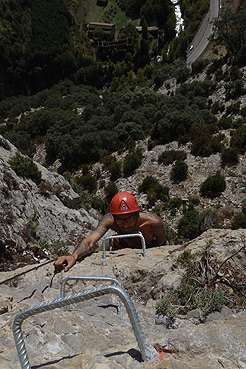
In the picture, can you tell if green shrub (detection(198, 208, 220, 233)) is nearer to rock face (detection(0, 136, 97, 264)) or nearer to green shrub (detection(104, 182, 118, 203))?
green shrub (detection(104, 182, 118, 203))

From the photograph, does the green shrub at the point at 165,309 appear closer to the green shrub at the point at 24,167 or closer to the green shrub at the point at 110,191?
the green shrub at the point at 24,167

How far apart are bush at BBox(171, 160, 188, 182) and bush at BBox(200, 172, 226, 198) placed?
5.95 ft

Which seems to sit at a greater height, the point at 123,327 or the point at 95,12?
the point at 95,12

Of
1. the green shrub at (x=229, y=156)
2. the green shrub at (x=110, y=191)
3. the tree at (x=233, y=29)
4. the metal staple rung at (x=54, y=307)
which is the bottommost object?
the green shrub at (x=110, y=191)

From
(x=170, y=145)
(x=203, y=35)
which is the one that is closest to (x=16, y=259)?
(x=170, y=145)

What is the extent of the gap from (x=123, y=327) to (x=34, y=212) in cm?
564

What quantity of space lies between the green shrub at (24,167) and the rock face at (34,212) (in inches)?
7.0

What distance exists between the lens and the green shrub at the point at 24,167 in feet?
27.5

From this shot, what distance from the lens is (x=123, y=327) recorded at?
2.55 meters

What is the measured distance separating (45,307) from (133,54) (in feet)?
221

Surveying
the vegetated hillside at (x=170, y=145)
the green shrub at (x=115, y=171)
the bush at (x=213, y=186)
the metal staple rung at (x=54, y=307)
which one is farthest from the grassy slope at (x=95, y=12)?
the metal staple rung at (x=54, y=307)

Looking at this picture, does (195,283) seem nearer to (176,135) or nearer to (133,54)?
(176,135)

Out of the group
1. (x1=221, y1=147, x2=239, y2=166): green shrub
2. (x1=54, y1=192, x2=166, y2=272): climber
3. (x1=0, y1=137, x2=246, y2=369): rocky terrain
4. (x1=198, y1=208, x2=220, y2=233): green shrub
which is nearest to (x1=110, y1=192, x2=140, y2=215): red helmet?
(x1=54, y1=192, x2=166, y2=272): climber

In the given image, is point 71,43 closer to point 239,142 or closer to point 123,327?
point 239,142
